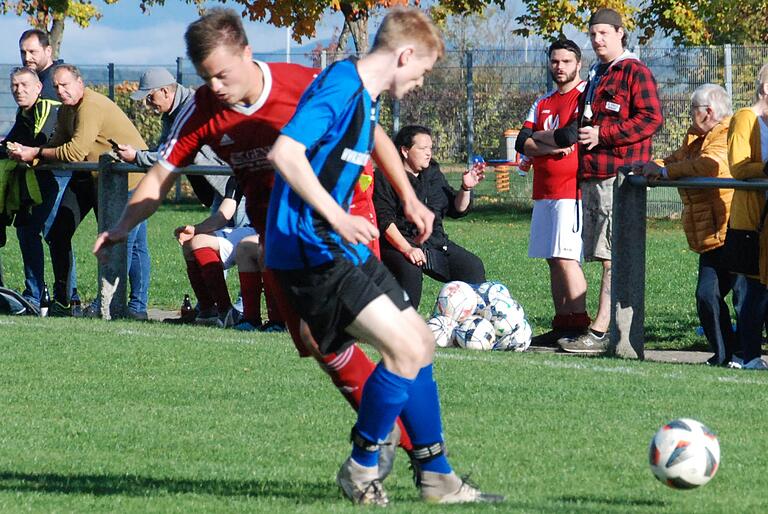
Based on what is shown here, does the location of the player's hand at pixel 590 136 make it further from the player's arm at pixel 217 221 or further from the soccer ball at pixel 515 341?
the player's arm at pixel 217 221

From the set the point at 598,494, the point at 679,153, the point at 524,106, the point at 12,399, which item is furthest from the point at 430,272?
the point at 524,106

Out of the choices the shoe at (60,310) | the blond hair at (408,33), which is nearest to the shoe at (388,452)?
the blond hair at (408,33)

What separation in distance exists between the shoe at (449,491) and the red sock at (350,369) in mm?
250

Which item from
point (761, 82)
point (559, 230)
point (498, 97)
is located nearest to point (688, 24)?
point (498, 97)

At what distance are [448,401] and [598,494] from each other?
2211mm

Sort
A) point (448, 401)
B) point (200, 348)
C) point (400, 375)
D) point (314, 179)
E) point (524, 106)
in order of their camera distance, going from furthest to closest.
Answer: point (524, 106) → point (200, 348) → point (448, 401) → point (400, 375) → point (314, 179)

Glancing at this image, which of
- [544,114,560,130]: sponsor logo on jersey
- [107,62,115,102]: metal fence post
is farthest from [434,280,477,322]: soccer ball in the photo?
[107,62,115,102]: metal fence post

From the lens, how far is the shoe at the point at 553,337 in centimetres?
1022

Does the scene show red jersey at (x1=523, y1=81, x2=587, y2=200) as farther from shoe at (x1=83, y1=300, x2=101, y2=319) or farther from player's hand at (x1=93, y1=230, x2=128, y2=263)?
player's hand at (x1=93, y1=230, x2=128, y2=263)

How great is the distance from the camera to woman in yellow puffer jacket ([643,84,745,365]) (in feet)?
30.8

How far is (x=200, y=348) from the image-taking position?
9430 mm

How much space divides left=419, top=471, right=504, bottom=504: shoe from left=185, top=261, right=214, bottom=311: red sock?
622cm

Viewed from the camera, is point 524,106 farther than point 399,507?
Yes

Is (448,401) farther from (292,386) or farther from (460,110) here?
(460,110)
